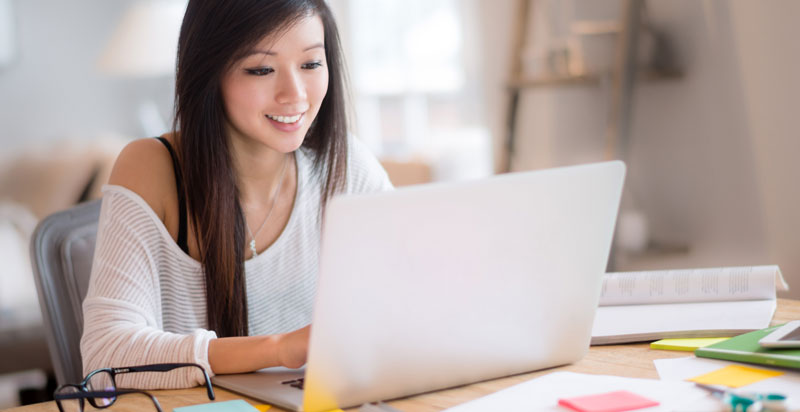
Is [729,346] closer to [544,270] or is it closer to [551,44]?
[544,270]

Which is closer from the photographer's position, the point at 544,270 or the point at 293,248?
the point at 544,270

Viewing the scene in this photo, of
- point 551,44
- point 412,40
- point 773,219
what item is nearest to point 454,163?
point 551,44

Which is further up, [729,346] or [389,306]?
[389,306]

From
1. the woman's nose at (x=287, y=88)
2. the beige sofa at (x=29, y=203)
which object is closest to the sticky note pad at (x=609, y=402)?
the woman's nose at (x=287, y=88)

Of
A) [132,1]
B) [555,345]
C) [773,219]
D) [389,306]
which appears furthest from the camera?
[132,1]

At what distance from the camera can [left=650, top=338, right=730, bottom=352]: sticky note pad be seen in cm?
90

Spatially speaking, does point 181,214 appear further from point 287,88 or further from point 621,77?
point 621,77

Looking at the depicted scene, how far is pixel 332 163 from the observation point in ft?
4.56

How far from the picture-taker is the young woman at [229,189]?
111 cm

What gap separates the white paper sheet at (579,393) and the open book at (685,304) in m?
0.15

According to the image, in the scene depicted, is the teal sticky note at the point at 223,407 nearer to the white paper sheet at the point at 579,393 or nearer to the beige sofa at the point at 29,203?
the white paper sheet at the point at 579,393

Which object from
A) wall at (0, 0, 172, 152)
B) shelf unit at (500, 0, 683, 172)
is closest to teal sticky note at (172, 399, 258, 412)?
shelf unit at (500, 0, 683, 172)

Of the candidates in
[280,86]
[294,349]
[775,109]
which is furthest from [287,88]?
[775,109]

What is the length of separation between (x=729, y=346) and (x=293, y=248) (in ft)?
2.35
